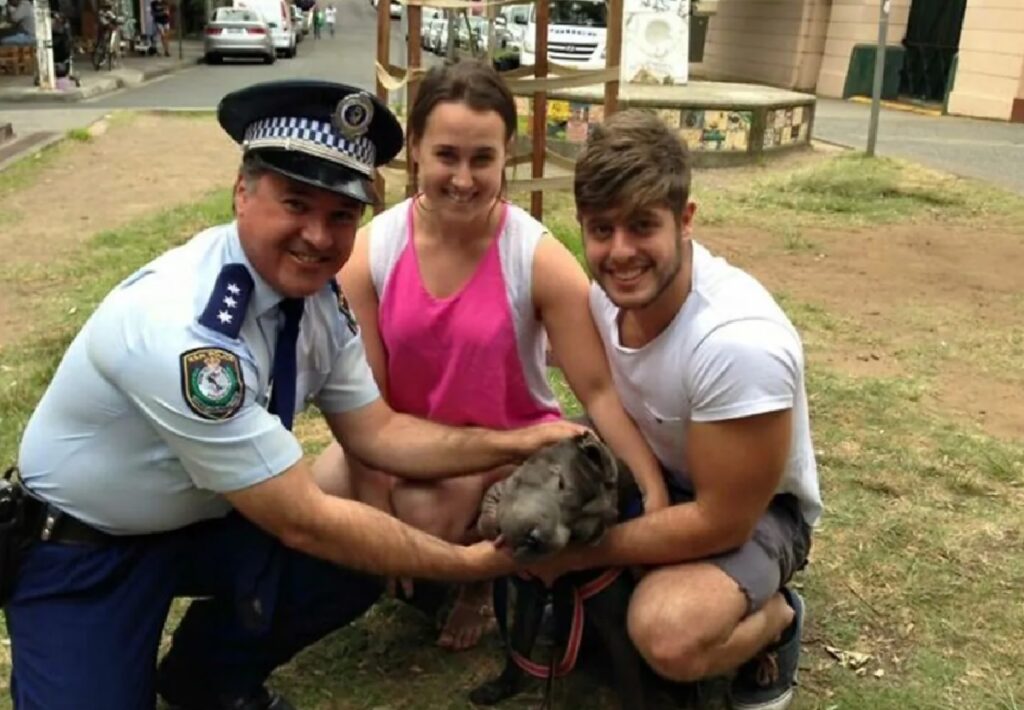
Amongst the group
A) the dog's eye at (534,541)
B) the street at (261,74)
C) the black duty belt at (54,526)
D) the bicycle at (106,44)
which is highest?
the dog's eye at (534,541)

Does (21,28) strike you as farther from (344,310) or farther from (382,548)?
(382,548)

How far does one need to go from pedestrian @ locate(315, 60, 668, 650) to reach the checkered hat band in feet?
1.63

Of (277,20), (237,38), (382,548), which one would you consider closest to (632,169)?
(382,548)

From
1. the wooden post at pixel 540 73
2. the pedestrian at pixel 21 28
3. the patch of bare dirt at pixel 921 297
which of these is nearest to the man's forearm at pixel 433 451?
the patch of bare dirt at pixel 921 297

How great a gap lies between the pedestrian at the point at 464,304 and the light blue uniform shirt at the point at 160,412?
1.15 feet

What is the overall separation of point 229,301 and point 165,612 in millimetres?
793

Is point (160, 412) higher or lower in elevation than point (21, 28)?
higher

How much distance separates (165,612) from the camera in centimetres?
251

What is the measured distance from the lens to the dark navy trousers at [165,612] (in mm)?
2348

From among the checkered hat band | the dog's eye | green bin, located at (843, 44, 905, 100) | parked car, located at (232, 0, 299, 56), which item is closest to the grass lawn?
the dog's eye

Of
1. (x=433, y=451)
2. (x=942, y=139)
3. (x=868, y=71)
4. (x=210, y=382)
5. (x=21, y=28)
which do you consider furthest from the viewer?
(x=21, y=28)

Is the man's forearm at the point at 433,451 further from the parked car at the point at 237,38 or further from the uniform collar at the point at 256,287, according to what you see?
the parked car at the point at 237,38

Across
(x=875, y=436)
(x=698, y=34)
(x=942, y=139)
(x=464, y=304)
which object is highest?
(x=464, y=304)

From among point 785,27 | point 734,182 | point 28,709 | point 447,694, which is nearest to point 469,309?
point 447,694
